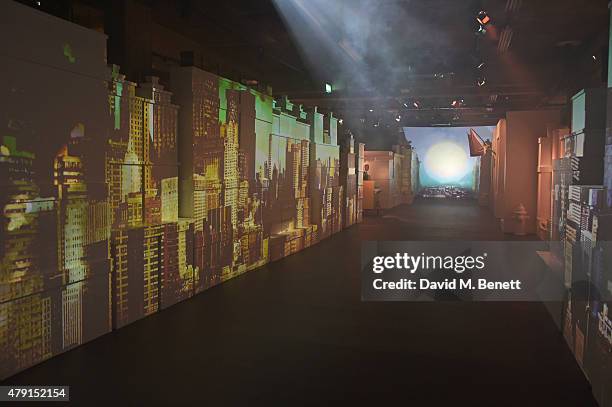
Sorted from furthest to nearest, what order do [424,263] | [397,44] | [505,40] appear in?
[397,44]
[505,40]
[424,263]

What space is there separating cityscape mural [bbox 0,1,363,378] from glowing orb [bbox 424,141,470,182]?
778 inches

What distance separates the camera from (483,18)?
7715 millimetres

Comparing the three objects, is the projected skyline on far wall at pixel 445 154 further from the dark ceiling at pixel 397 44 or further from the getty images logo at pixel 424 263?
the getty images logo at pixel 424 263

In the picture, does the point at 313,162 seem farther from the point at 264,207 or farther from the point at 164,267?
the point at 164,267

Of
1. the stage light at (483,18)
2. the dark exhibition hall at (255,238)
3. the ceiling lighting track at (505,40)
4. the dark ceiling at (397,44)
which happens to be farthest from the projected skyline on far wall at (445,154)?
the stage light at (483,18)

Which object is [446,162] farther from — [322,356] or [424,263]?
[322,356]

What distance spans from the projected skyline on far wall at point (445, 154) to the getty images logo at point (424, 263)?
18.0m

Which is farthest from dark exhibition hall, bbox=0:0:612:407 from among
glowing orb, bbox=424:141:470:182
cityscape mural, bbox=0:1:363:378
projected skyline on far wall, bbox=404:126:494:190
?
glowing orb, bbox=424:141:470:182

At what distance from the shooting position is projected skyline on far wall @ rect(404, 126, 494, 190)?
85.0 ft

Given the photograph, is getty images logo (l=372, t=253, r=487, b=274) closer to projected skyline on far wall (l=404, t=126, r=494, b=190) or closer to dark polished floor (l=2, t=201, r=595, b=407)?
dark polished floor (l=2, t=201, r=595, b=407)

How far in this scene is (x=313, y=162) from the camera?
1048 cm

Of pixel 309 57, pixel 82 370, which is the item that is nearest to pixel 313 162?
pixel 309 57

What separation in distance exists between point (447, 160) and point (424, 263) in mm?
18984

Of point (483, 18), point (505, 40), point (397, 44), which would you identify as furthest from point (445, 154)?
point (483, 18)
